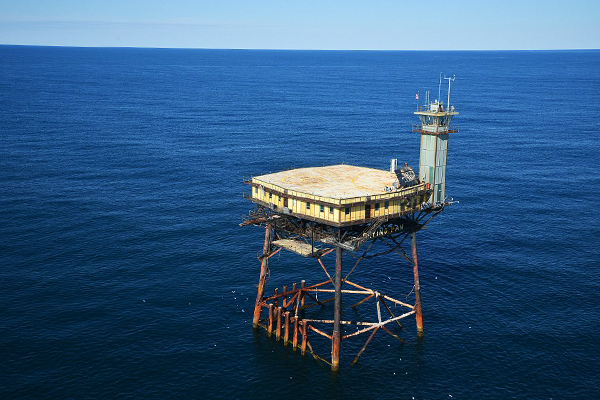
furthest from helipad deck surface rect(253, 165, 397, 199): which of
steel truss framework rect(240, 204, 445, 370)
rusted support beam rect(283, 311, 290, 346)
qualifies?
rusted support beam rect(283, 311, 290, 346)

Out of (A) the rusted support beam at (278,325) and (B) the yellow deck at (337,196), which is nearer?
(B) the yellow deck at (337,196)

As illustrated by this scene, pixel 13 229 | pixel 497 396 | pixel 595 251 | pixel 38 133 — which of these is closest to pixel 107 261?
pixel 13 229

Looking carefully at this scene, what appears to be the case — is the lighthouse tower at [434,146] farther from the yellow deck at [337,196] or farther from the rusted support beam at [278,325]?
the rusted support beam at [278,325]

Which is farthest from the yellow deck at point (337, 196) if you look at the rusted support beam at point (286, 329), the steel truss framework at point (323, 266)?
the rusted support beam at point (286, 329)

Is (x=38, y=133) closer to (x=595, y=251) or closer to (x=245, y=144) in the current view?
(x=245, y=144)

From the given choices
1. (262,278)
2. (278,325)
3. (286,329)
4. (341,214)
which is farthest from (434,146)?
(278,325)

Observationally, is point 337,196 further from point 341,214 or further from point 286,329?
point 286,329
